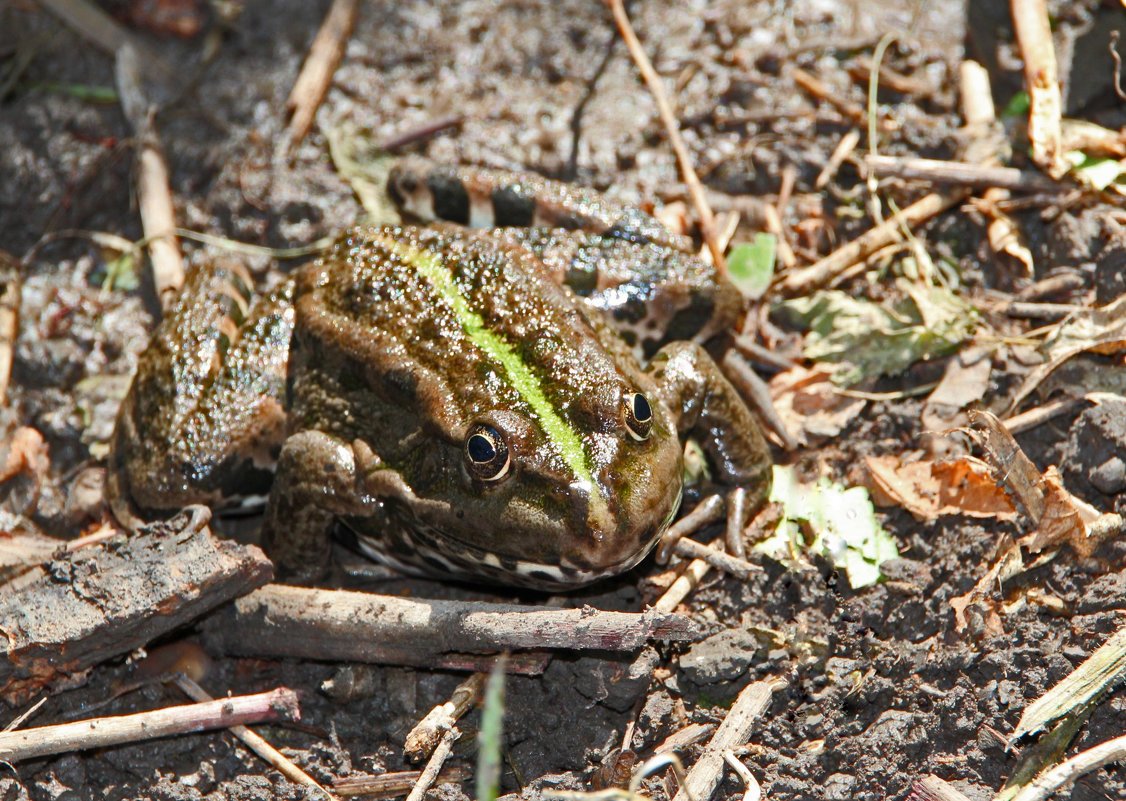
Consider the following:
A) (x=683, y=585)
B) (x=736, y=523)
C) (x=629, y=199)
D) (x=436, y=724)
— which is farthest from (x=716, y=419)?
(x=629, y=199)

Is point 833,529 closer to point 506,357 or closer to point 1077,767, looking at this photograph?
point 1077,767

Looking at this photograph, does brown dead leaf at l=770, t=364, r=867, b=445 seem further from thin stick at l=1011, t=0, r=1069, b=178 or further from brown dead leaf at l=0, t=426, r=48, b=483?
brown dead leaf at l=0, t=426, r=48, b=483

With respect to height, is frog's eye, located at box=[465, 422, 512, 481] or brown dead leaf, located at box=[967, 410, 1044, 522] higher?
frog's eye, located at box=[465, 422, 512, 481]

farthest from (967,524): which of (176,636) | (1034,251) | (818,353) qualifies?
(176,636)

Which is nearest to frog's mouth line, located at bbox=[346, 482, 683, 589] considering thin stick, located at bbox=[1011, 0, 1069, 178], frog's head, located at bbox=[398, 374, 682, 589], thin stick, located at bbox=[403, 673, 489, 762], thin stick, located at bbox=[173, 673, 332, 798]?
frog's head, located at bbox=[398, 374, 682, 589]

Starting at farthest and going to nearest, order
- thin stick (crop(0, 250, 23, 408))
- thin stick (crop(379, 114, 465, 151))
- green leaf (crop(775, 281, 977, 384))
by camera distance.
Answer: thin stick (crop(379, 114, 465, 151)), thin stick (crop(0, 250, 23, 408)), green leaf (crop(775, 281, 977, 384))
